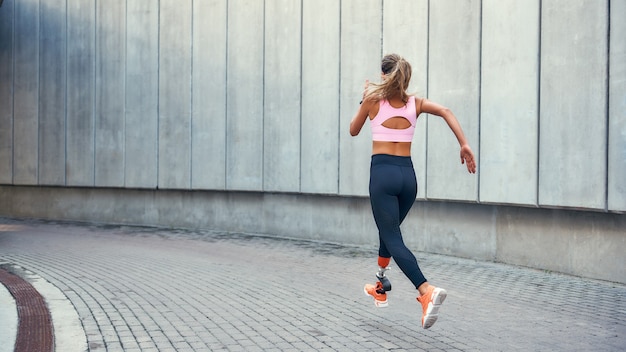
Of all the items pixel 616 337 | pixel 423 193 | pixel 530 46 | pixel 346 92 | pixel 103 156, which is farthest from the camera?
pixel 103 156

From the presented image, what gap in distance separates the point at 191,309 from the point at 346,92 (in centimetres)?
651

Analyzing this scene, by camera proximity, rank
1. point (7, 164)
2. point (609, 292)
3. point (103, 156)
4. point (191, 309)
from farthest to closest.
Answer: point (7, 164)
point (103, 156)
point (609, 292)
point (191, 309)

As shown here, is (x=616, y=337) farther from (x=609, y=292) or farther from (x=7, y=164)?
(x=7, y=164)

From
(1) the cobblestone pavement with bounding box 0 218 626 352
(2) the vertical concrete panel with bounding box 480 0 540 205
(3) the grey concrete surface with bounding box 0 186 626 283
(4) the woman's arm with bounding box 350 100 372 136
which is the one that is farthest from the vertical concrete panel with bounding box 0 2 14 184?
(4) the woman's arm with bounding box 350 100 372 136

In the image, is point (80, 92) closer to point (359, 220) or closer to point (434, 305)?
point (359, 220)

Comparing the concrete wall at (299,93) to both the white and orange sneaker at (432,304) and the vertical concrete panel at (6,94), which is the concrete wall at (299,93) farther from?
the white and orange sneaker at (432,304)

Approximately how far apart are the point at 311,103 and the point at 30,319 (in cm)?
784

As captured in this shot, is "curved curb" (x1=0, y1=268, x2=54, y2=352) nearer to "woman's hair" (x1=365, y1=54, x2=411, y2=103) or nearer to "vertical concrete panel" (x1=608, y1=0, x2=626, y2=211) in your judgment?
"woman's hair" (x1=365, y1=54, x2=411, y2=103)

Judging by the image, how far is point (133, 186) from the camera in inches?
627

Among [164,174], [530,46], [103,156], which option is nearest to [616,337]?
[530,46]

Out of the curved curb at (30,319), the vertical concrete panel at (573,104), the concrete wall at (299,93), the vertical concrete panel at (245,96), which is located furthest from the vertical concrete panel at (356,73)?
the curved curb at (30,319)

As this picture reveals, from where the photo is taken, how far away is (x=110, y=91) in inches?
643

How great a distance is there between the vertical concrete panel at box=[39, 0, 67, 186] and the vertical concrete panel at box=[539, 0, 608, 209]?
12.2 metres

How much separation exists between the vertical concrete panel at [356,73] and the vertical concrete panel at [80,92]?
727cm
